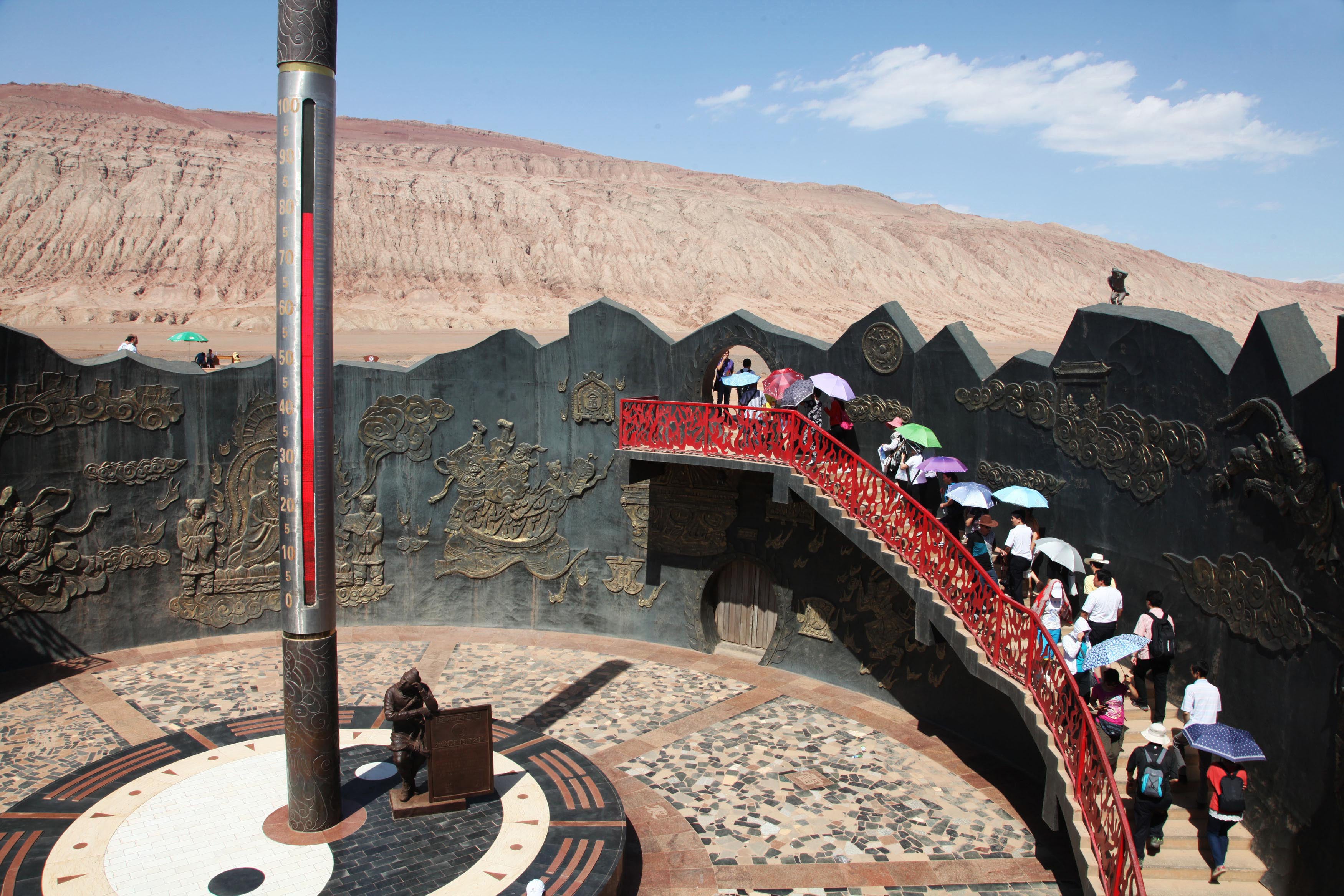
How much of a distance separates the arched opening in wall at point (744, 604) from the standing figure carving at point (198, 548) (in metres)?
8.56

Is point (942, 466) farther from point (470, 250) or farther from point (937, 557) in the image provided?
point (470, 250)

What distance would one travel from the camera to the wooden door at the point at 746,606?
17.0 m

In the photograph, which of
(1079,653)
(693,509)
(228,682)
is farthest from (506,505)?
(1079,653)

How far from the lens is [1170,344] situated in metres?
11.1

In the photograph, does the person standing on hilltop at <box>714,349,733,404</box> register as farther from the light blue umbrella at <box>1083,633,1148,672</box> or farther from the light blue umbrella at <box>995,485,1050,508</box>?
the light blue umbrella at <box>1083,633,1148,672</box>

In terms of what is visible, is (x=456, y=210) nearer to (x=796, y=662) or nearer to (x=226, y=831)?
(x=796, y=662)

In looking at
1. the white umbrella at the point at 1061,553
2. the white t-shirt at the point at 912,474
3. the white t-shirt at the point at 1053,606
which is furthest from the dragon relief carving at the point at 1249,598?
the white t-shirt at the point at 912,474

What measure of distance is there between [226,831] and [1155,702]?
389 inches

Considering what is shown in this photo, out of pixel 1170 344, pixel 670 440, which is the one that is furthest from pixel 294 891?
pixel 1170 344

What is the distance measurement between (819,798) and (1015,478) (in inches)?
201

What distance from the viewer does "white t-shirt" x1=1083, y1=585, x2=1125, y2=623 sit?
10766 millimetres

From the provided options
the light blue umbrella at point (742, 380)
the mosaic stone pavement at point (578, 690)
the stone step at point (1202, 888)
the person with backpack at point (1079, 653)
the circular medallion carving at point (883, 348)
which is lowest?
the mosaic stone pavement at point (578, 690)

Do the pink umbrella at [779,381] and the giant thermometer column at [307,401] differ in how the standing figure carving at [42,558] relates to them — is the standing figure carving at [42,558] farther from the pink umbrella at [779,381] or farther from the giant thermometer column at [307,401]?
the pink umbrella at [779,381]

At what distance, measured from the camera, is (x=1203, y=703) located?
9547 mm
